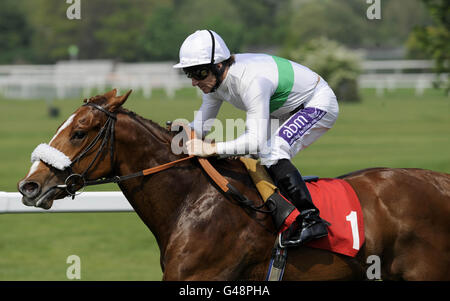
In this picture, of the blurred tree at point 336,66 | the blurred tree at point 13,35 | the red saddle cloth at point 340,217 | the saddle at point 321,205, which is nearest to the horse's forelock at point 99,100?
the saddle at point 321,205

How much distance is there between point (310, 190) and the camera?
3990mm

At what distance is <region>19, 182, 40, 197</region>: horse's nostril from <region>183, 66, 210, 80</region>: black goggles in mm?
1009

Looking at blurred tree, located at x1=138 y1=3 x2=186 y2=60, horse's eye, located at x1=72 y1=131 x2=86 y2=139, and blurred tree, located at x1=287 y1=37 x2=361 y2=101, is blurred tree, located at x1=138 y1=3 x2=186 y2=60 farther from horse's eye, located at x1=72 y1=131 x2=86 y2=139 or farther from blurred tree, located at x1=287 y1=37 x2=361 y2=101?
horse's eye, located at x1=72 y1=131 x2=86 y2=139

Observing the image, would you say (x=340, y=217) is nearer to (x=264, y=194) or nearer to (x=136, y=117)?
(x=264, y=194)

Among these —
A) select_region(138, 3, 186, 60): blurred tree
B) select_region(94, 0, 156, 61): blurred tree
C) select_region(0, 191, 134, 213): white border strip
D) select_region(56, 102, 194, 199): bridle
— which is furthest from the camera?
select_region(94, 0, 156, 61): blurred tree

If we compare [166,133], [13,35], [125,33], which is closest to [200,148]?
[166,133]

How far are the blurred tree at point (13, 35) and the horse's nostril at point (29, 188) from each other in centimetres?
5504

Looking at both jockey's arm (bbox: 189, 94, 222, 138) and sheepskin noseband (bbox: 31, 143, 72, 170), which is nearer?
sheepskin noseband (bbox: 31, 143, 72, 170)

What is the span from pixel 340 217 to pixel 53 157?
1614 mm

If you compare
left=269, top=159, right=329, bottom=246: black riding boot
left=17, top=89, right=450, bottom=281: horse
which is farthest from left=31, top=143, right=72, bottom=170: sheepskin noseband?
left=269, top=159, right=329, bottom=246: black riding boot

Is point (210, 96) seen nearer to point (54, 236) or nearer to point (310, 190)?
point (310, 190)

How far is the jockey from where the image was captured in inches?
147

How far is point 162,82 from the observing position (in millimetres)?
35750
